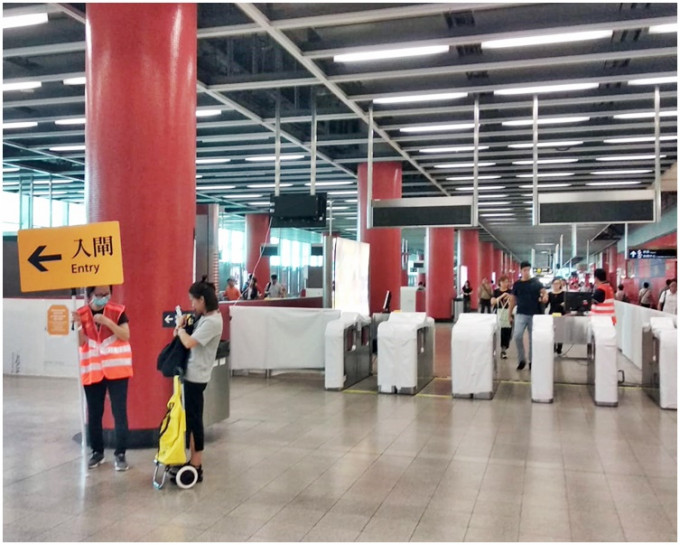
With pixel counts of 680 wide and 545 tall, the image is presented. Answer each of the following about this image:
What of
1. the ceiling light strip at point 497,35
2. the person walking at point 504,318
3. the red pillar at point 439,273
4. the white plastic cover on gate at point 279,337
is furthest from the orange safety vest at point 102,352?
the red pillar at point 439,273

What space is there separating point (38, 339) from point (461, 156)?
9.90 m

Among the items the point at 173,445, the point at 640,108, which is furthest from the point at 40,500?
the point at 640,108

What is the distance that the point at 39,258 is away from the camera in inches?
200

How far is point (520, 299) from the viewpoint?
10.8 metres

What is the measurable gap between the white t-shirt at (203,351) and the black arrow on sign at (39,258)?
1278mm

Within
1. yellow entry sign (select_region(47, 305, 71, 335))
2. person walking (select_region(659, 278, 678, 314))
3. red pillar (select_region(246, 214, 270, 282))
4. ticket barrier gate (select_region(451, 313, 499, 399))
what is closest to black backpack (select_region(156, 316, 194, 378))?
yellow entry sign (select_region(47, 305, 71, 335))

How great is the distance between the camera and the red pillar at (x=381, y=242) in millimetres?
15484

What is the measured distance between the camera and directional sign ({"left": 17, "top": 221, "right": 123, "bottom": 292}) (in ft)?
16.6

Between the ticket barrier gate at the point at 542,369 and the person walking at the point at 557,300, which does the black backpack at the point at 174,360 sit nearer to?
the ticket barrier gate at the point at 542,369

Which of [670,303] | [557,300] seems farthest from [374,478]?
[670,303]

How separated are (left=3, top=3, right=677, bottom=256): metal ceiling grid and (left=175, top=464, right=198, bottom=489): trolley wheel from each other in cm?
479

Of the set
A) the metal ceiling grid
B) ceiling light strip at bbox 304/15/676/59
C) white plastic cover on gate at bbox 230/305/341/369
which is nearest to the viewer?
ceiling light strip at bbox 304/15/676/59

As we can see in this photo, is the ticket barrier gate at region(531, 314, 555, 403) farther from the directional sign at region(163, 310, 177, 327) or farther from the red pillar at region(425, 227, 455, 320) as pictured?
the red pillar at region(425, 227, 455, 320)

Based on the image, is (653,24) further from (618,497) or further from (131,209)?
(131,209)
